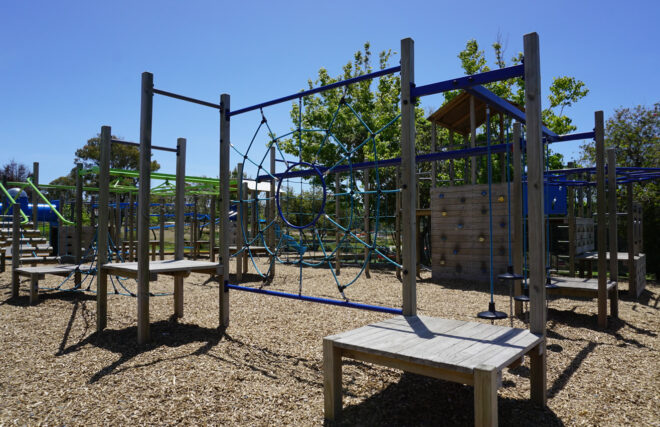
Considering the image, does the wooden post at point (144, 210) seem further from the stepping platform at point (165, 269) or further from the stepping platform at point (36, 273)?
the stepping platform at point (36, 273)

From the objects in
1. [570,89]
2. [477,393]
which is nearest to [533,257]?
[477,393]

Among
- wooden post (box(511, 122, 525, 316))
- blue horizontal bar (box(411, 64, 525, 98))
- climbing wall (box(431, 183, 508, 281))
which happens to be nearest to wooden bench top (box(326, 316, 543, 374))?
blue horizontal bar (box(411, 64, 525, 98))

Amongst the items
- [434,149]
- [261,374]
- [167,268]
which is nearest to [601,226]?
[261,374]

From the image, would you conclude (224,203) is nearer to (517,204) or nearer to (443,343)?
(443,343)

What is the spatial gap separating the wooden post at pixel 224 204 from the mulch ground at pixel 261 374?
28 centimetres

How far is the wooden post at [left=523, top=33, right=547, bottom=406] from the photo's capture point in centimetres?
293

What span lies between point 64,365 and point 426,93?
3728mm

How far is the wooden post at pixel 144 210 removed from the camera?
445 centimetres

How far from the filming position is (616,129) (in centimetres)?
1852

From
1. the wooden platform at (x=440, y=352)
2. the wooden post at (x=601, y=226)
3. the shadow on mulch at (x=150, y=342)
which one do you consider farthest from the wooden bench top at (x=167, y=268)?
the wooden post at (x=601, y=226)

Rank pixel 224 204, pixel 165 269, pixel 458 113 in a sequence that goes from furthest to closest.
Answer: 1. pixel 458 113
2. pixel 224 204
3. pixel 165 269

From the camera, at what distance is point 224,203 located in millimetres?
5086

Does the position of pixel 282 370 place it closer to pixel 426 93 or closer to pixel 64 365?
pixel 64 365

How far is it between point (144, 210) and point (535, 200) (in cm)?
361
